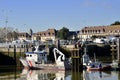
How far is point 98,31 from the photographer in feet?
565

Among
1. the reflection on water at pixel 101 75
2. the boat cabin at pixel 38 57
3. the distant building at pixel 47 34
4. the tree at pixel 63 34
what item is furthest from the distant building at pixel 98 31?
the reflection on water at pixel 101 75

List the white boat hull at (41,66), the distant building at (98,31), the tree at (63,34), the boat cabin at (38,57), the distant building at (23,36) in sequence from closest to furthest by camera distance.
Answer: the white boat hull at (41,66) < the boat cabin at (38,57) < the distant building at (98,31) < the tree at (63,34) < the distant building at (23,36)

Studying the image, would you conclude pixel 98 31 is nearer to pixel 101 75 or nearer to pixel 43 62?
pixel 43 62

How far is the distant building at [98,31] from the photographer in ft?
541

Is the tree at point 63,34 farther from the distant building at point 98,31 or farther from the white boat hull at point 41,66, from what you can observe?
the white boat hull at point 41,66

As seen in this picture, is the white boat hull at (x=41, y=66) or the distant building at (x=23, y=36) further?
the distant building at (x=23, y=36)

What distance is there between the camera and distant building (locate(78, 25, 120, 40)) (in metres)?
165

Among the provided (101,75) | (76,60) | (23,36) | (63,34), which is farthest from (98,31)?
(101,75)

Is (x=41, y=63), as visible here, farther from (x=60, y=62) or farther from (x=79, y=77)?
(x=79, y=77)

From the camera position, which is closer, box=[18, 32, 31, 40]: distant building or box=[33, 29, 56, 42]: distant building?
box=[33, 29, 56, 42]: distant building

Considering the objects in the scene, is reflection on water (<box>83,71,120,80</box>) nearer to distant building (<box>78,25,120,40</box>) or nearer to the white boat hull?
the white boat hull

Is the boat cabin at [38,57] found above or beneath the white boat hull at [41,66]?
above

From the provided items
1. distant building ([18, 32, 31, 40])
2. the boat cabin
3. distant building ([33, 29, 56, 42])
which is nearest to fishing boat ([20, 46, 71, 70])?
the boat cabin

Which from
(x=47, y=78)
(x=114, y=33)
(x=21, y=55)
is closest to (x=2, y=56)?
(x=21, y=55)
